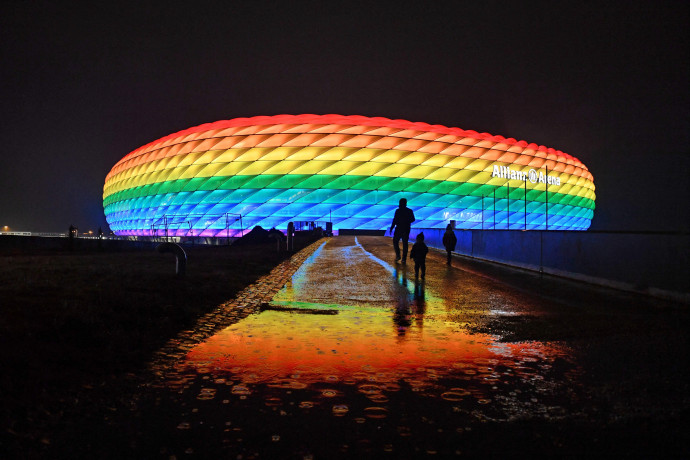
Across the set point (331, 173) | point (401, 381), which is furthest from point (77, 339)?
point (331, 173)

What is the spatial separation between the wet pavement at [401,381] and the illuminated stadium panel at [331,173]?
4106 centimetres

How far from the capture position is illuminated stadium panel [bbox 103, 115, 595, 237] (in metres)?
48.8

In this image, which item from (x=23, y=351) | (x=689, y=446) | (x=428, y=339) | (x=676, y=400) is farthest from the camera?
(x=428, y=339)

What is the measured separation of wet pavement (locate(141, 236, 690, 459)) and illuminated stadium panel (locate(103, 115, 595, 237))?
41059 mm

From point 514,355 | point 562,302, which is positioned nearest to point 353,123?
point 562,302

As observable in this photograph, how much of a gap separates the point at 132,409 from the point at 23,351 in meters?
1.38

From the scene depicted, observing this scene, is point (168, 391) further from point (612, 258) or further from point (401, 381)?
point (612, 258)

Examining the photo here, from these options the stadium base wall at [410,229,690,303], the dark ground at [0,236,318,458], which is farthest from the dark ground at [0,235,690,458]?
the stadium base wall at [410,229,690,303]

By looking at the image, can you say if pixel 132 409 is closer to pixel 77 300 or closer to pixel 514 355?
pixel 514 355

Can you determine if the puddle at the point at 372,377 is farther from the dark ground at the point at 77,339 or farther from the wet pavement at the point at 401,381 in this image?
the dark ground at the point at 77,339

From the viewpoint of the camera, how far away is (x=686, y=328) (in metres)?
5.52

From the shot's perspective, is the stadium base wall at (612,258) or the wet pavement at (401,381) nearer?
the wet pavement at (401,381)

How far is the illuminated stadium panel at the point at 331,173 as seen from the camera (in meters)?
48.8

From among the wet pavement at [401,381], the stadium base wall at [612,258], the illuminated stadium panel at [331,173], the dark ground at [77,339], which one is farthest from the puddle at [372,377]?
the illuminated stadium panel at [331,173]
